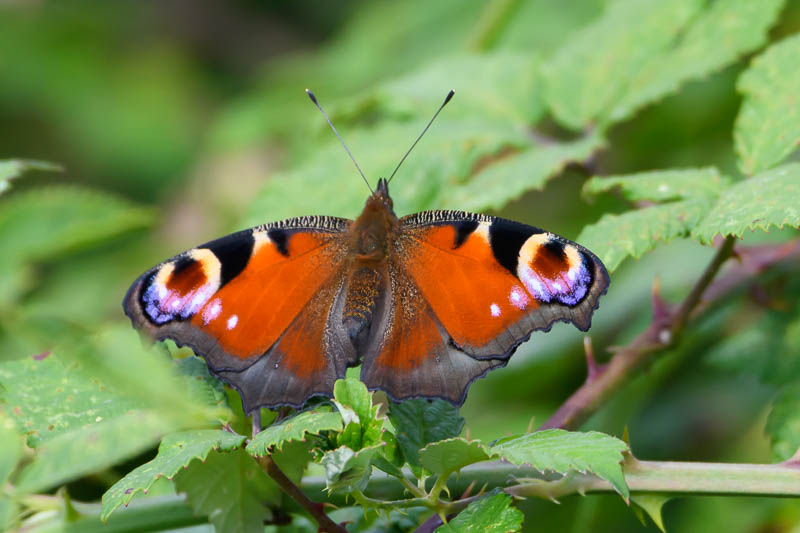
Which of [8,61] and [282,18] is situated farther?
[282,18]

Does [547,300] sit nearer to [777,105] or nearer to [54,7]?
[777,105]

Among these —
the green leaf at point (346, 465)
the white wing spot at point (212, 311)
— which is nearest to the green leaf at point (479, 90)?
the white wing spot at point (212, 311)

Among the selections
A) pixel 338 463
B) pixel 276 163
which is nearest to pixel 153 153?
pixel 276 163

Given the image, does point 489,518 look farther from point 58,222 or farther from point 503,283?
point 58,222

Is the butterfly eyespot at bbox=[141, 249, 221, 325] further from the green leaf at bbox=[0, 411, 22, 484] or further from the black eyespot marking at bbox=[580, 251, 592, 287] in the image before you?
the black eyespot marking at bbox=[580, 251, 592, 287]

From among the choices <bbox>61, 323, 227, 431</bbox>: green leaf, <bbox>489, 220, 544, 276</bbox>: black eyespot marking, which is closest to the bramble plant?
<bbox>61, 323, 227, 431</bbox>: green leaf

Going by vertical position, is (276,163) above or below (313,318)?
above

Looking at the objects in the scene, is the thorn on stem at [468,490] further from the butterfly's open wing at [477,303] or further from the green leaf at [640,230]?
the green leaf at [640,230]
